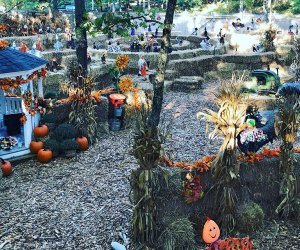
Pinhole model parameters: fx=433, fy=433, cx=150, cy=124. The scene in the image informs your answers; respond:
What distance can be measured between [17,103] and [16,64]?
2.00 meters

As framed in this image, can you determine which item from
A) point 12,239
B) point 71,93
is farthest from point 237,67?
point 12,239

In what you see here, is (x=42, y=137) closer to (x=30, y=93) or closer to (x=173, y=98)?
(x=30, y=93)

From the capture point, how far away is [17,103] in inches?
511

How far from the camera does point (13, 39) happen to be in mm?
28656

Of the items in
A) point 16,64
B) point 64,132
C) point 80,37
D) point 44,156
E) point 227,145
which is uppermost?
point 80,37

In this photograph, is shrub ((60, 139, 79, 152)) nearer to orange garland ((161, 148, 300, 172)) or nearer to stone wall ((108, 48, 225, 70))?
orange garland ((161, 148, 300, 172))

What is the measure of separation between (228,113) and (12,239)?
4437mm

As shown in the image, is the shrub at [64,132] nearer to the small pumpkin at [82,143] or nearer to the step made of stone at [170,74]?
the small pumpkin at [82,143]

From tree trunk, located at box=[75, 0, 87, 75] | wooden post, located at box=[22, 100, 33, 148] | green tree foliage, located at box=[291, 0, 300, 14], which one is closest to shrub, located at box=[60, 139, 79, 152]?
wooden post, located at box=[22, 100, 33, 148]

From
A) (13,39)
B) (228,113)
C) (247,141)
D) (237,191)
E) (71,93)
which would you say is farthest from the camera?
(13,39)

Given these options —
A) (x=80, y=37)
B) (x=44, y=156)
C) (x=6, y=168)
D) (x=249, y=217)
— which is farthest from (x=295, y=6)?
(x=249, y=217)

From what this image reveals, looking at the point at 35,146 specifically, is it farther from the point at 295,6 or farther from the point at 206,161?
the point at 295,6

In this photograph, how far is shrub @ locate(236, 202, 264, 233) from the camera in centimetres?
791

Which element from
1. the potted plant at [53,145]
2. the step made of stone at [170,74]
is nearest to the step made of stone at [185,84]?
the step made of stone at [170,74]
